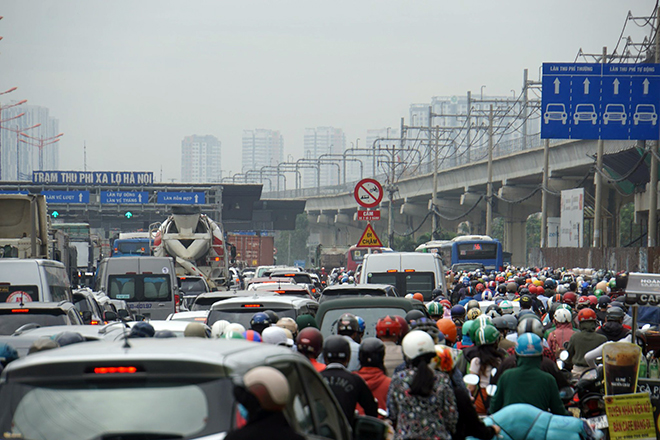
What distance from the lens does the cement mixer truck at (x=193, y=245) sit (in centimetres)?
2995

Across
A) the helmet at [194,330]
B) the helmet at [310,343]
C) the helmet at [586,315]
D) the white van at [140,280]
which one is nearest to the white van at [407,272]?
the white van at [140,280]

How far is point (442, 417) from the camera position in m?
5.29

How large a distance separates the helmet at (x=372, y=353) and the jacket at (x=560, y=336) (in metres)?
4.65

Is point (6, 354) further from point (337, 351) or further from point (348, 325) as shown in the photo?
point (348, 325)

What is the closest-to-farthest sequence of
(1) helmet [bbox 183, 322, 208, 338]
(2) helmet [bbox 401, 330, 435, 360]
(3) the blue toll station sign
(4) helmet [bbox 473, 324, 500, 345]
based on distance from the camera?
1. (2) helmet [bbox 401, 330, 435, 360]
2. (4) helmet [bbox 473, 324, 500, 345]
3. (1) helmet [bbox 183, 322, 208, 338]
4. (3) the blue toll station sign

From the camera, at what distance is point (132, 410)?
12.8ft

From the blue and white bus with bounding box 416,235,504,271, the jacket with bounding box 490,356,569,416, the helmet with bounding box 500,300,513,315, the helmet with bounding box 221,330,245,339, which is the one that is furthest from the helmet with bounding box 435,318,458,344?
the blue and white bus with bounding box 416,235,504,271

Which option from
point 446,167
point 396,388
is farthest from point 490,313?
point 446,167

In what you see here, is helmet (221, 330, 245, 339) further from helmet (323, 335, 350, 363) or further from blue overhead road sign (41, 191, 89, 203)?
blue overhead road sign (41, 191, 89, 203)

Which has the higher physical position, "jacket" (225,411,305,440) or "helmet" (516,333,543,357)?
"jacket" (225,411,305,440)

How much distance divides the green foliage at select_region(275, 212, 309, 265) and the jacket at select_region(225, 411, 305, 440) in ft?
402

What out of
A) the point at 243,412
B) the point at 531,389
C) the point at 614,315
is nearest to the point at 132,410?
the point at 243,412

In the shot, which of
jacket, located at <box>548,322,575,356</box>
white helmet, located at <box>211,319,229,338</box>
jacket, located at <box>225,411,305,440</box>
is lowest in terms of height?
jacket, located at <box>548,322,575,356</box>

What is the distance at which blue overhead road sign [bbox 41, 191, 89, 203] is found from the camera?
191 feet
